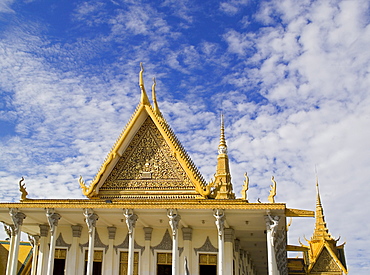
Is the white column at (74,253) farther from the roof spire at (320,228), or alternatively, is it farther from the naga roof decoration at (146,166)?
the roof spire at (320,228)

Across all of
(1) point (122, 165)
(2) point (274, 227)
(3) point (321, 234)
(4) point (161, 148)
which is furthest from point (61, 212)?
(3) point (321, 234)

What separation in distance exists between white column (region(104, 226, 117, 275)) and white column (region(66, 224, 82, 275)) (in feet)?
3.85

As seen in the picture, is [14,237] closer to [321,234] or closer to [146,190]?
[146,190]

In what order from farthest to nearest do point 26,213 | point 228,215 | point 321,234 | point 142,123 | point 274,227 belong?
point 321,234, point 142,123, point 26,213, point 228,215, point 274,227

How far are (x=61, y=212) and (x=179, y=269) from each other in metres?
4.60

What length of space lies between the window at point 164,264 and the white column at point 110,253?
171 centimetres

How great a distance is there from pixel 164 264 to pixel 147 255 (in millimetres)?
699

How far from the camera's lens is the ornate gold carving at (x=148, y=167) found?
1833cm

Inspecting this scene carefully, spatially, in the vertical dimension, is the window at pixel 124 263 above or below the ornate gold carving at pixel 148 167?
below

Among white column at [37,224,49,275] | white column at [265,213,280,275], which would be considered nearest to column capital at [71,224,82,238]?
white column at [37,224,49,275]

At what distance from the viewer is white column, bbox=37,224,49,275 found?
17984mm

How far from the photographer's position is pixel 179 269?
1703 centimetres

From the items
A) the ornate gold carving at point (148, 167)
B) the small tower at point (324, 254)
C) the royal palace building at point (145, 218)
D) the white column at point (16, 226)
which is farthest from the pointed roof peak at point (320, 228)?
the white column at point (16, 226)

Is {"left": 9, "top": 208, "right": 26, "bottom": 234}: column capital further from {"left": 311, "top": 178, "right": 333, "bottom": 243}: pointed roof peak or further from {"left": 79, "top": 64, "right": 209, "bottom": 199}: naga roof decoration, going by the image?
{"left": 311, "top": 178, "right": 333, "bottom": 243}: pointed roof peak
